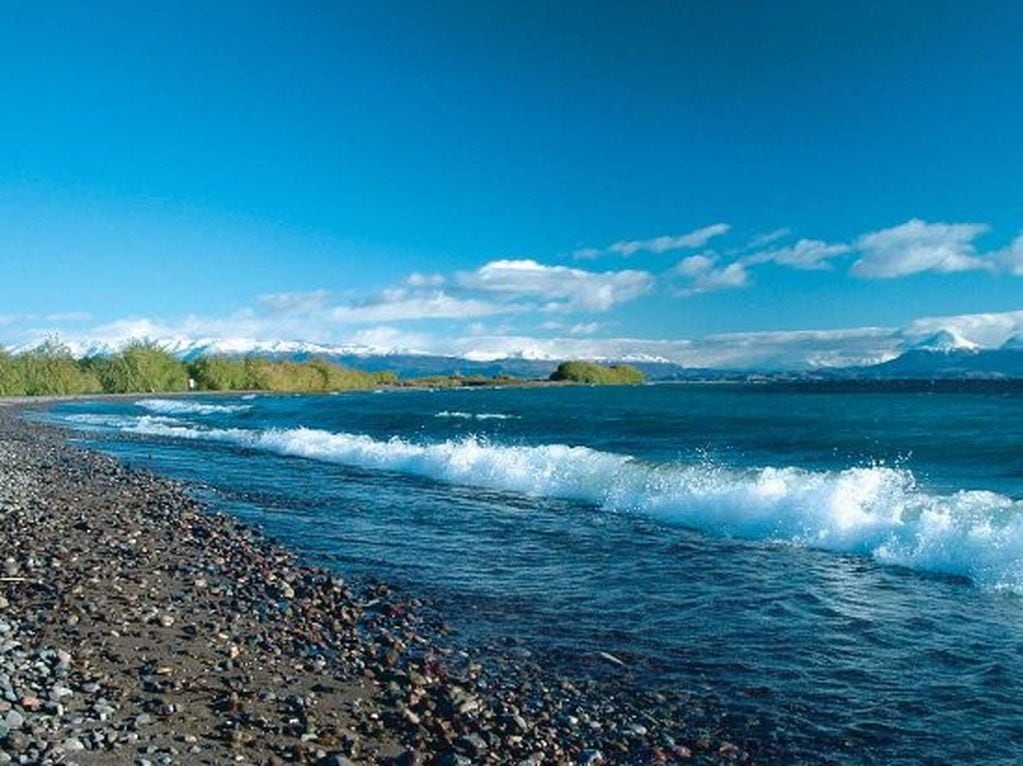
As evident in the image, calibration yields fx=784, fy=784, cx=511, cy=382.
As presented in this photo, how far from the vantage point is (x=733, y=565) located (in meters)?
15.2

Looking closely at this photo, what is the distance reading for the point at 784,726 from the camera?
26.2 ft

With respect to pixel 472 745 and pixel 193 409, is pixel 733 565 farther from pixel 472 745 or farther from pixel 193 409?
pixel 193 409

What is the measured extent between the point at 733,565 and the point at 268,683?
971 cm

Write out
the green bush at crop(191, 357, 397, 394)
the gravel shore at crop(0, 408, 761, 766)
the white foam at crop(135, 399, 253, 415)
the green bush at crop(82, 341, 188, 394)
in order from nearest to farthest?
the gravel shore at crop(0, 408, 761, 766) < the white foam at crop(135, 399, 253, 415) < the green bush at crop(82, 341, 188, 394) < the green bush at crop(191, 357, 397, 394)

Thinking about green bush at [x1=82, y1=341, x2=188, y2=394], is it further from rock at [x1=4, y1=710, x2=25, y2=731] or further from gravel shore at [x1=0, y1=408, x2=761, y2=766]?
rock at [x1=4, y1=710, x2=25, y2=731]

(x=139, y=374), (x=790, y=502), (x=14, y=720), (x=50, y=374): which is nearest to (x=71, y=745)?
(x=14, y=720)

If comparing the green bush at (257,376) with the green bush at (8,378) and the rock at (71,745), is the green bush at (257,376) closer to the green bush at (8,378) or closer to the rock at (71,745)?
the green bush at (8,378)

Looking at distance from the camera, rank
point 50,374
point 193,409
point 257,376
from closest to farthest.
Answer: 1. point 193,409
2. point 50,374
3. point 257,376

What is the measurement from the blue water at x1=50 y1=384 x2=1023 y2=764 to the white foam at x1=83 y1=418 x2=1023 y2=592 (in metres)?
0.07

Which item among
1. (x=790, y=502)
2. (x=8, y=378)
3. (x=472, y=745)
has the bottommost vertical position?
(x=472, y=745)

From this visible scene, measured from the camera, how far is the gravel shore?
6.86 m

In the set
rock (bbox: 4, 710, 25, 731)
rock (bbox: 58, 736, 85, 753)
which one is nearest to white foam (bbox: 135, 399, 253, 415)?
rock (bbox: 4, 710, 25, 731)

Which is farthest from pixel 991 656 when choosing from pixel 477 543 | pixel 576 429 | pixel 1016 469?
pixel 576 429

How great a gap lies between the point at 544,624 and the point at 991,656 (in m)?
5.71
